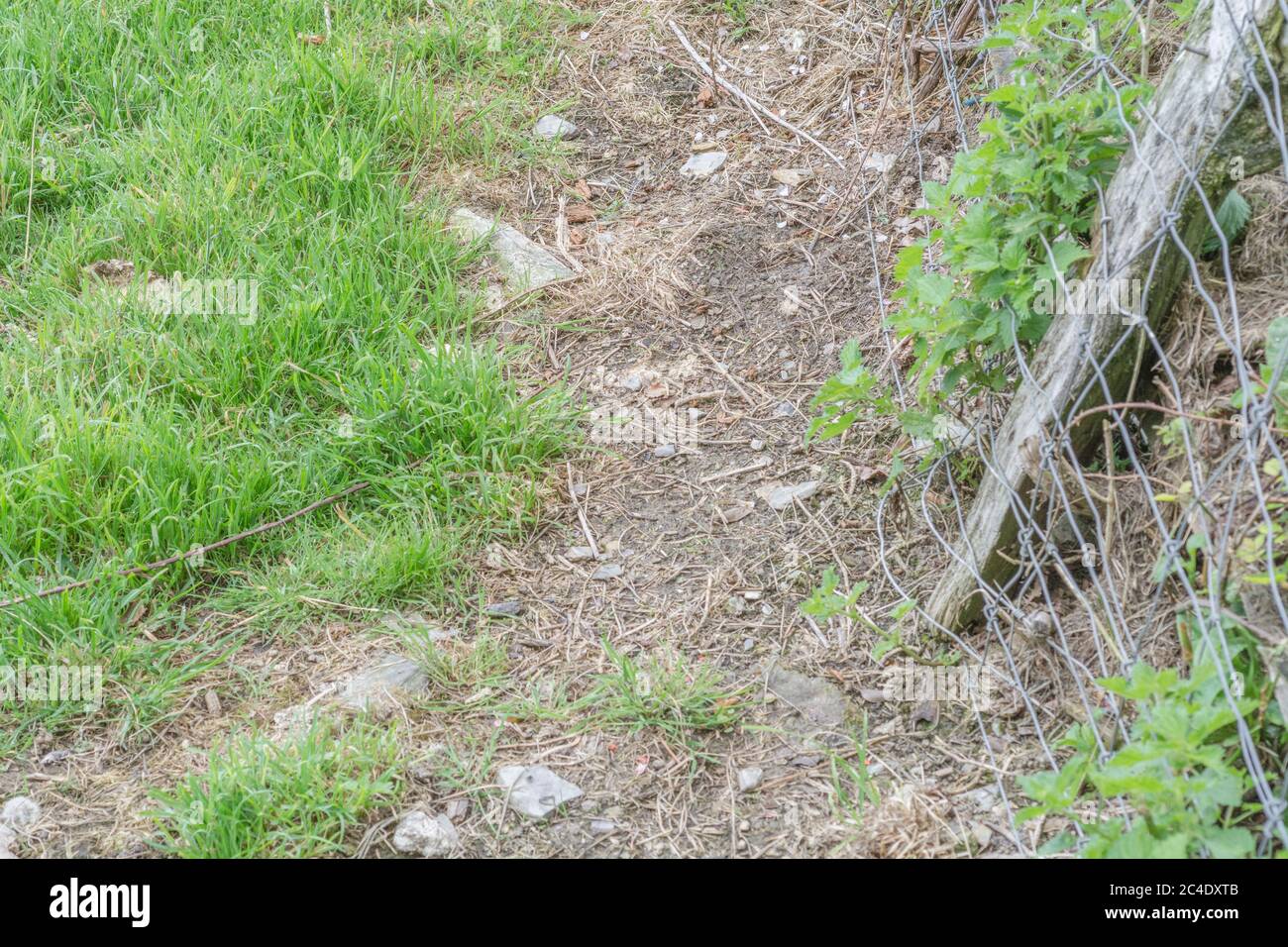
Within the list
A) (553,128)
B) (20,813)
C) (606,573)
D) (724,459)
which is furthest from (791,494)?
(553,128)

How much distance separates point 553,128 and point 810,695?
9.19ft

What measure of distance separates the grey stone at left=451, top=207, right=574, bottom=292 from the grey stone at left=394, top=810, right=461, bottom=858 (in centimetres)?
200

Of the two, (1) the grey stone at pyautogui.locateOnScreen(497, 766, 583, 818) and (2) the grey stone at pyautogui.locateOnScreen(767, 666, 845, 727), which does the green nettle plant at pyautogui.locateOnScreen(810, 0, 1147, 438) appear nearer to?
(2) the grey stone at pyautogui.locateOnScreen(767, 666, 845, 727)

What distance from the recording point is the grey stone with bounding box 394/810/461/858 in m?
2.40

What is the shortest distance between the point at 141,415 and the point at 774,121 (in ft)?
8.67

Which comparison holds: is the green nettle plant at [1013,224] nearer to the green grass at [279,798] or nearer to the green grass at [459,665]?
the green grass at [459,665]

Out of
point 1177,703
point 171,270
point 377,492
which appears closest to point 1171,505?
point 1177,703

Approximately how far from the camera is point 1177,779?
5.85 ft

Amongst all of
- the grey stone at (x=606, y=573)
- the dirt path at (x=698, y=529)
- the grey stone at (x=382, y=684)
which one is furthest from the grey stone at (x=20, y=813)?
the grey stone at (x=606, y=573)

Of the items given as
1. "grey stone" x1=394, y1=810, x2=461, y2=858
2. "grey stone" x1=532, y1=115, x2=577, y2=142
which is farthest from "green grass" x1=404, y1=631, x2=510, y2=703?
"grey stone" x1=532, y1=115, x2=577, y2=142

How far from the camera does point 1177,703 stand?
189 cm

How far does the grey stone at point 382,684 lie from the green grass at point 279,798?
0.15 m

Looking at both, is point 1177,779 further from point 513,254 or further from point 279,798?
point 513,254

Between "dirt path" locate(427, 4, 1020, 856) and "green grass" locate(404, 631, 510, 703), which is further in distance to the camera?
"green grass" locate(404, 631, 510, 703)
